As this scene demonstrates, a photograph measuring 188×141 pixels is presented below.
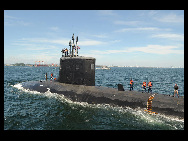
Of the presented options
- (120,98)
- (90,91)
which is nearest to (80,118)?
(120,98)

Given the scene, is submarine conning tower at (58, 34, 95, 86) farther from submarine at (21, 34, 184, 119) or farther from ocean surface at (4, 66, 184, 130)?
ocean surface at (4, 66, 184, 130)

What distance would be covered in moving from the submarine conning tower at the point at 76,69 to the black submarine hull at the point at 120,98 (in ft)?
2.24

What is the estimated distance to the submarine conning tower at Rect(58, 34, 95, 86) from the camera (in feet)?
56.8

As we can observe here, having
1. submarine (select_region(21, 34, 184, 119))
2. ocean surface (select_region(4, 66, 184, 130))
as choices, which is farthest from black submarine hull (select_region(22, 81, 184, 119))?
ocean surface (select_region(4, 66, 184, 130))

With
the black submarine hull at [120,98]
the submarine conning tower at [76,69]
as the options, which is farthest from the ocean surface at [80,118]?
the submarine conning tower at [76,69]

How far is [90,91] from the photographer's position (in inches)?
661

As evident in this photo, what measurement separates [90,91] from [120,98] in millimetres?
3522

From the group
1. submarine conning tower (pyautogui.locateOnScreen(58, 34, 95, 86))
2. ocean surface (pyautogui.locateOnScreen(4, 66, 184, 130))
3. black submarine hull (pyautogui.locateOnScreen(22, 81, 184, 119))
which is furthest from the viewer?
submarine conning tower (pyautogui.locateOnScreen(58, 34, 95, 86))

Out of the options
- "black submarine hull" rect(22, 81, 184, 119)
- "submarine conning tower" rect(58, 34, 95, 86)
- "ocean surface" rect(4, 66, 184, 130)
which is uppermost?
"submarine conning tower" rect(58, 34, 95, 86)

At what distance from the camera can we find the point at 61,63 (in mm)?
19484

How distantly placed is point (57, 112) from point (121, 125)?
567 centimetres

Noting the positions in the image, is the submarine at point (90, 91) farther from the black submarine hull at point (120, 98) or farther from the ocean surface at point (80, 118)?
the ocean surface at point (80, 118)

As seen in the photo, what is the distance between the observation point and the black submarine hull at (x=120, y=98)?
12305 mm
